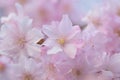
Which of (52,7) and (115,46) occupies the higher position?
(52,7)

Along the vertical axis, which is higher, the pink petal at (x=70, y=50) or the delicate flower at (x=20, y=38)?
the delicate flower at (x=20, y=38)

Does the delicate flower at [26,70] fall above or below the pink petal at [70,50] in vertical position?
below

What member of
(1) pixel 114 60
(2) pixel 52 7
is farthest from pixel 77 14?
(1) pixel 114 60

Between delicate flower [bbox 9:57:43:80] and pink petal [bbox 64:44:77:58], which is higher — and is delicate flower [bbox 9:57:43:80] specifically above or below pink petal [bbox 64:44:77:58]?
below

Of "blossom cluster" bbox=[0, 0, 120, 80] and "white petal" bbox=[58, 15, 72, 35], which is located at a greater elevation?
"white petal" bbox=[58, 15, 72, 35]

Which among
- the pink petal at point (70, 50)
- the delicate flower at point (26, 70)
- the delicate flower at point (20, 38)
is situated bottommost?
the delicate flower at point (26, 70)

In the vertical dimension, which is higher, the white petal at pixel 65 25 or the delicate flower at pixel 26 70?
the white petal at pixel 65 25

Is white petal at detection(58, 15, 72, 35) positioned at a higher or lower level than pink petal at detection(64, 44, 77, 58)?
higher

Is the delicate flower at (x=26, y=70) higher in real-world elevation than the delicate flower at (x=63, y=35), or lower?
lower

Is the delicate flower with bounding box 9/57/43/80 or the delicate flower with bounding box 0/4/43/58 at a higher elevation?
the delicate flower with bounding box 0/4/43/58

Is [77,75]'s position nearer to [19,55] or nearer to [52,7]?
[19,55]

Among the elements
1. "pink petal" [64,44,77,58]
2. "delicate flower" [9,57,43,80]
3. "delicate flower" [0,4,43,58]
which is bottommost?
"delicate flower" [9,57,43,80]
